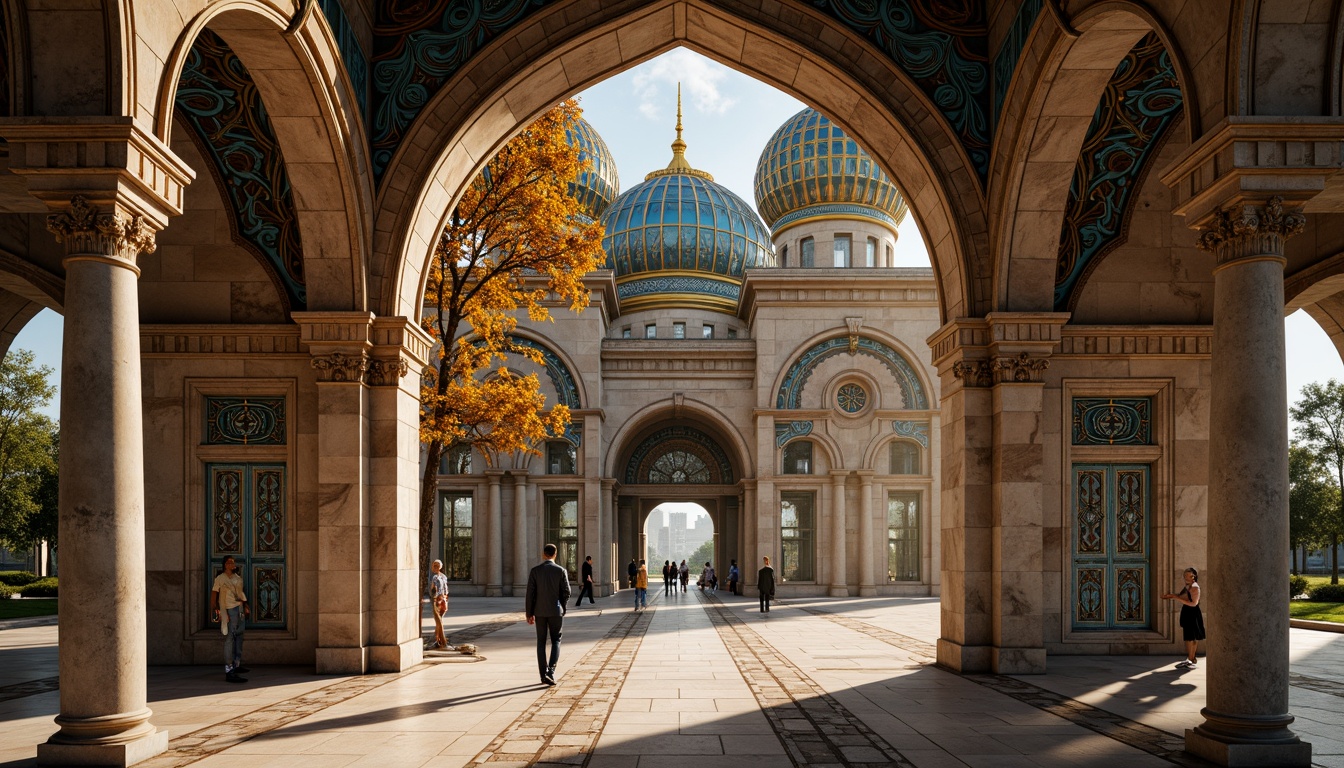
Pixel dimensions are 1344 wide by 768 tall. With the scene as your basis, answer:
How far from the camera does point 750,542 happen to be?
1305 inches

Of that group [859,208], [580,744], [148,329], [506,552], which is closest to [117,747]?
[580,744]

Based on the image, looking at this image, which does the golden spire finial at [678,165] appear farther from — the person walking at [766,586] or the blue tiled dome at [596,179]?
the person walking at [766,586]

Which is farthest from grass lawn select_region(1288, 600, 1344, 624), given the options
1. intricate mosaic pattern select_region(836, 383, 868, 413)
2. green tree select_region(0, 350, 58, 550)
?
green tree select_region(0, 350, 58, 550)

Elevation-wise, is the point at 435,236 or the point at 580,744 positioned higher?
the point at 435,236

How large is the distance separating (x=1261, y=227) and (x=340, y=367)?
32.5 ft

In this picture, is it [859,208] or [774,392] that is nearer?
[774,392]

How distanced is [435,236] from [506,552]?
20109 mm

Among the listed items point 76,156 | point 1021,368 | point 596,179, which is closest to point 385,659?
point 76,156

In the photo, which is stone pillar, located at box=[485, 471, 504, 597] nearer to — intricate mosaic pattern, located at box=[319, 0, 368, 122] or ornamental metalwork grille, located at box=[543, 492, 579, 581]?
ornamental metalwork grille, located at box=[543, 492, 579, 581]

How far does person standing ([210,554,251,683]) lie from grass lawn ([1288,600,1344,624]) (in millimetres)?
21543

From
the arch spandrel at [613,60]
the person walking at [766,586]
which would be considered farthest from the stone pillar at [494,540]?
the arch spandrel at [613,60]

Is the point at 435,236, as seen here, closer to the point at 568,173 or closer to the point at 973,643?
the point at 568,173

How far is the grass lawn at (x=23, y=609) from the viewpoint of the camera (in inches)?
974

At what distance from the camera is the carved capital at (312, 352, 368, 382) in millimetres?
12344
